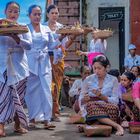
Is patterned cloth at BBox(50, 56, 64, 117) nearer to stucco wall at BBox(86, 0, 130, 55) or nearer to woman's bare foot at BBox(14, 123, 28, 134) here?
woman's bare foot at BBox(14, 123, 28, 134)

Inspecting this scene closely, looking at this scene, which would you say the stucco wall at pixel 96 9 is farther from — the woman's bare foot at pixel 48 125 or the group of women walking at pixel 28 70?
the woman's bare foot at pixel 48 125

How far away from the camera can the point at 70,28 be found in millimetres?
6828

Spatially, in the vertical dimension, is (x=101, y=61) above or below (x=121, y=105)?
above

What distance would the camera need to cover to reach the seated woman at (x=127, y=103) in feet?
22.2

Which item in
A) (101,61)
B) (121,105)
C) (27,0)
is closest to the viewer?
(101,61)

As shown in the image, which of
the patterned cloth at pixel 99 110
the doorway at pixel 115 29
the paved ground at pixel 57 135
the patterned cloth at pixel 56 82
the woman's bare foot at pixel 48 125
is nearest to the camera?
the paved ground at pixel 57 135

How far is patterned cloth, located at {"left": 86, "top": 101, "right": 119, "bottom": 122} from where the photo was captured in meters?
6.30

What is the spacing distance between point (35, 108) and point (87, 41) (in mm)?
7269

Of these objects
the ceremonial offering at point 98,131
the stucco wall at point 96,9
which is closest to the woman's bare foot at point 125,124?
the ceremonial offering at point 98,131

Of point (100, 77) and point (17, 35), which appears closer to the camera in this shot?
point (17, 35)

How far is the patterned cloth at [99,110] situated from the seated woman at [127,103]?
1.54 feet

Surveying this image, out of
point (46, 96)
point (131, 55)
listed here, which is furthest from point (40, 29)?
point (131, 55)

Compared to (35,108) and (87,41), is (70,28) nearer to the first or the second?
(35,108)

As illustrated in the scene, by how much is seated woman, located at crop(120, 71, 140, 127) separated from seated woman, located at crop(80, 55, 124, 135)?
13.7 inches
